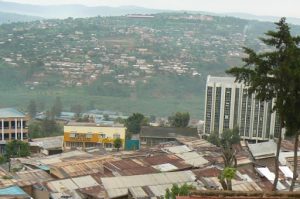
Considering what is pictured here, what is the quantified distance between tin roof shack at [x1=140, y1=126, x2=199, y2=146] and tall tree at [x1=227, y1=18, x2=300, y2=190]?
20.3 m

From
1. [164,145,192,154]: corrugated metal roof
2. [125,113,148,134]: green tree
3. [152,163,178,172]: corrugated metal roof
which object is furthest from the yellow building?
[152,163,178,172]: corrugated metal roof

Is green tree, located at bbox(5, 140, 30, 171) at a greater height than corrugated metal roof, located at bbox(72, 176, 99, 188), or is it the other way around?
corrugated metal roof, located at bbox(72, 176, 99, 188)

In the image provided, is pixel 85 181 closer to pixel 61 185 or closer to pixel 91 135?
pixel 61 185

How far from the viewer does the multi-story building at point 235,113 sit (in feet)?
123

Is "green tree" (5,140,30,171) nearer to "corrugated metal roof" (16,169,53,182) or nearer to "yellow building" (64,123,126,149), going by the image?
"yellow building" (64,123,126,149)

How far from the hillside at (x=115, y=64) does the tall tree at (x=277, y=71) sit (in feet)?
152

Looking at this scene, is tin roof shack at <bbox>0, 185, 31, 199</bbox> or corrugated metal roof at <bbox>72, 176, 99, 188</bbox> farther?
corrugated metal roof at <bbox>72, 176, 99, 188</bbox>

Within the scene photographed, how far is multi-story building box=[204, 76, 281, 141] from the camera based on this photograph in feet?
123

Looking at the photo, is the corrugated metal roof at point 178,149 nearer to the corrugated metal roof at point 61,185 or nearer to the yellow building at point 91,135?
the corrugated metal roof at point 61,185

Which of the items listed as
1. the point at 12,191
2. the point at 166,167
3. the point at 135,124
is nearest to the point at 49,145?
the point at 135,124

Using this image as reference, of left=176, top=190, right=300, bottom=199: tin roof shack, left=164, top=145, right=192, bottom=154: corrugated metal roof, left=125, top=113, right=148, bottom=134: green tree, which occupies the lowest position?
left=125, top=113, right=148, bottom=134: green tree

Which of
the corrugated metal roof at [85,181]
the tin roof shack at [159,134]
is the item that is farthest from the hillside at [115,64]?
the corrugated metal roof at [85,181]

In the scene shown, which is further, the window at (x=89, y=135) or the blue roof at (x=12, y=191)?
the window at (x=89, y=135)

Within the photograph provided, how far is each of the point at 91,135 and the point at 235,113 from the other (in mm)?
12431
